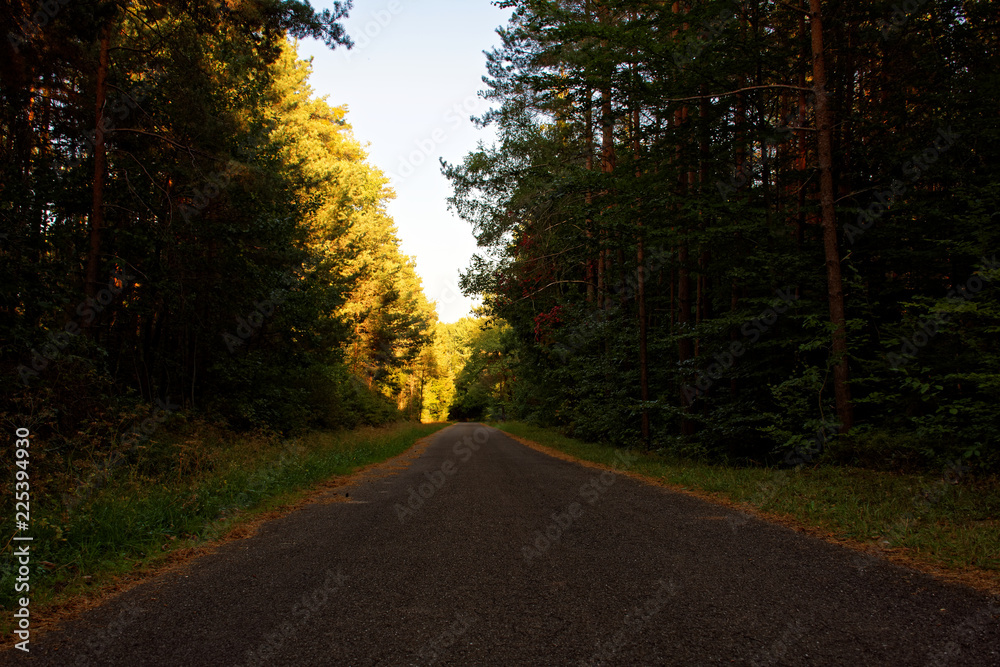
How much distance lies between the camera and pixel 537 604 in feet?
11.2

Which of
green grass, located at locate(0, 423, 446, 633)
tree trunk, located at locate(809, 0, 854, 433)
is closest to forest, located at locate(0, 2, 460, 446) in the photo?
green grass, located at locate(0, 423, 446, 633)

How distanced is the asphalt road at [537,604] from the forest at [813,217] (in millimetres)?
4891

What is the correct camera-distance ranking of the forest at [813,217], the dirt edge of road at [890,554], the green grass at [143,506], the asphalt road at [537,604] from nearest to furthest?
the asphalt road at [537,604] < the dirt edge of road at [890,554] < the green grass at [143,506] < the forest at [813,217]

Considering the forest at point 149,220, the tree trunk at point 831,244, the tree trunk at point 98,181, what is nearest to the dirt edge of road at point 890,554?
the tree trunk at point 831,244

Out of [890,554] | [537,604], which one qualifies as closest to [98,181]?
[537,604]

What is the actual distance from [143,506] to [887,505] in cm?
884

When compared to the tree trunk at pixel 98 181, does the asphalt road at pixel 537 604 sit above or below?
below

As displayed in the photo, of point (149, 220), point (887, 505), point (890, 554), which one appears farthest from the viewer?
point (149, 220)

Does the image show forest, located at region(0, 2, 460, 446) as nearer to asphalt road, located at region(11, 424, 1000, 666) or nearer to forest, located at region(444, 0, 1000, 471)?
asphalt road, located at region(11, 424, 1000, 666)

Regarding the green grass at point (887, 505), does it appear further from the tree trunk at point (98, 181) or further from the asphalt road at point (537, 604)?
the tree trunk at point (98, 181)

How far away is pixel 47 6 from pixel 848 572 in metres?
12.4

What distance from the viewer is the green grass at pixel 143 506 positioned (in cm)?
424

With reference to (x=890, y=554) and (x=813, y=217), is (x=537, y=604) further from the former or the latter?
(x=813, y=217)

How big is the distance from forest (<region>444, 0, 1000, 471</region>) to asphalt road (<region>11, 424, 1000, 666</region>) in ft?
16.0
